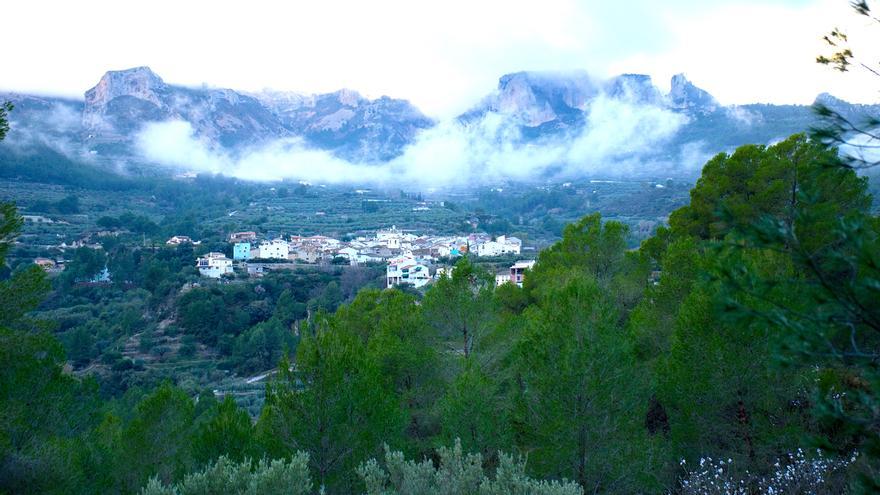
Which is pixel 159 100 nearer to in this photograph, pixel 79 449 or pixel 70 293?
pixel 70 293

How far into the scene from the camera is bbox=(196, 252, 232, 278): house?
3969cm

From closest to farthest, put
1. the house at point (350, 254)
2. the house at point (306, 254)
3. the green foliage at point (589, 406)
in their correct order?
the green foliage at point (589, 406)
the house at point (350, 254)
the house at point (306, 254)

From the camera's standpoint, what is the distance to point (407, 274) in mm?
38469

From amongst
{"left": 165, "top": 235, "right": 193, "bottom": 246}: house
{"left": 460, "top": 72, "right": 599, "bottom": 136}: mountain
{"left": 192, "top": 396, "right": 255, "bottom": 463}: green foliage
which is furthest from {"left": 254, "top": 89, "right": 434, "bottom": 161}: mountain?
{"left": 192, "top": 396, "right": 255, "bottom": 463}: green foliage

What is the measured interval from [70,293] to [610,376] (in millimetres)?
36593

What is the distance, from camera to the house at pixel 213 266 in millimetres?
39688

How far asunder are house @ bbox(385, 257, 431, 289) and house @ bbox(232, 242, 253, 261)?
42.4 ft

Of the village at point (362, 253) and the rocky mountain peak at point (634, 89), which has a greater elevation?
the rocky mountain peak at point (634, 89)

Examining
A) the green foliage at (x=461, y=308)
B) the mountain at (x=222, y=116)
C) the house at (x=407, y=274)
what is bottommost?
the house at (x=407, y=274)

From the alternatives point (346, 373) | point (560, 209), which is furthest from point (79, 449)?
point (560, 209)

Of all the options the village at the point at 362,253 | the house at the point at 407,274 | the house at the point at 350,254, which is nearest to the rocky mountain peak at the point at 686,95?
the village at the point at 362,253

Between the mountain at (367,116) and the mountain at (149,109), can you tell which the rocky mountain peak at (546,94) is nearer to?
the mountain at (367,116)

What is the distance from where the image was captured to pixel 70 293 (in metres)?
35.3

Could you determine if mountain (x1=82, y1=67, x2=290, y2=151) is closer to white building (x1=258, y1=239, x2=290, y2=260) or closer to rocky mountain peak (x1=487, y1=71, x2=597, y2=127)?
rocky mountain peak (x1=487, y1=71, x2=597, y2=127)
